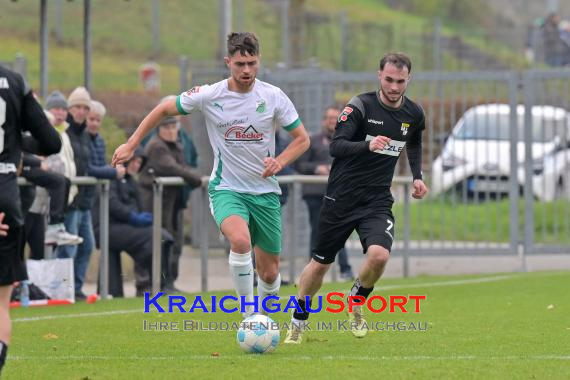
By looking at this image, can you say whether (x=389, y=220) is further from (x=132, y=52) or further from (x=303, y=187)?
(x=132, y=52)

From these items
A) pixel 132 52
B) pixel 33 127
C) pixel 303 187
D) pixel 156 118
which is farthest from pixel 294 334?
pixel 132 52

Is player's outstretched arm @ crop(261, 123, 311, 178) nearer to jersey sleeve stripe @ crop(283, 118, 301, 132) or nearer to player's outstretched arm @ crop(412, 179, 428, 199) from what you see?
jersey sleeve stripe @ crop(283, 118, 301, 132)

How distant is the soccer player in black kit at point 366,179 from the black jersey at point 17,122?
286 centimetres

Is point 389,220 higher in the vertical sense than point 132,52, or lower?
lower

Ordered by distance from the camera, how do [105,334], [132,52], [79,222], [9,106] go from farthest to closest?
[132,52] → [79,222] → [105,334] → [9,106]

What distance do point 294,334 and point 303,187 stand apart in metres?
7.41

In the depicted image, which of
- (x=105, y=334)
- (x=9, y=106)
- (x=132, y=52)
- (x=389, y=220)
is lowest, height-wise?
(x=105, y=334)

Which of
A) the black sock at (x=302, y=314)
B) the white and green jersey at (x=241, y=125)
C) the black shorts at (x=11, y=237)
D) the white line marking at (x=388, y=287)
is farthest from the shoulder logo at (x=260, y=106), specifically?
the white line marking at (x=388, y=287)

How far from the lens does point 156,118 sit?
10477mm

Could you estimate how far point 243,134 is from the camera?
10562mm

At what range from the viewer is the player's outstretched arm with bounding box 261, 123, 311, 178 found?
33.7 ft

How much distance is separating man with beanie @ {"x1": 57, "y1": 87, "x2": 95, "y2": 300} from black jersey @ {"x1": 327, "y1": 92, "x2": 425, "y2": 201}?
498 cm

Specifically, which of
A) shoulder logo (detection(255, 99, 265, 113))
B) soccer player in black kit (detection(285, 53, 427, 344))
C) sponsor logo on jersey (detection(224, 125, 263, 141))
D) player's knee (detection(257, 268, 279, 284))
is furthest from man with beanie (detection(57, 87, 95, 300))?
shoulder logo (detection(255, 99, 265, 113))

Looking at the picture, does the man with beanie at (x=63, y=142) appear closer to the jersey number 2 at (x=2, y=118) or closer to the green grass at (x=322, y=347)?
the green grass at (x=322, y=347)
